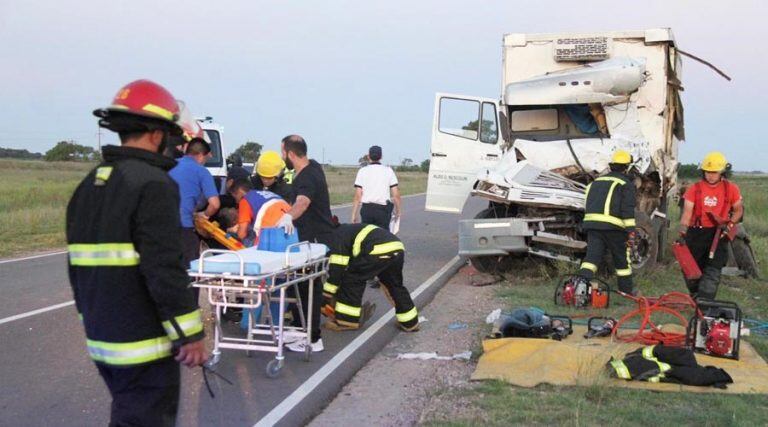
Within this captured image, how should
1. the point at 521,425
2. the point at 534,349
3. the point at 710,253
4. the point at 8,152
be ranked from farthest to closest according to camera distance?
the point at 8,152 < the point at 710,253 < the point at 534,349 < the point at 521,425

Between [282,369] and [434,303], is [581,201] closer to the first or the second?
[434,303]

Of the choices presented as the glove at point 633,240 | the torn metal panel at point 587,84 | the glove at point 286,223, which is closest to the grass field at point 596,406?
the glove at point 286,223

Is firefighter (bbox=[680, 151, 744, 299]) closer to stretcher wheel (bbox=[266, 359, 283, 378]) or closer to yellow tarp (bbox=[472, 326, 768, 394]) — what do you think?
yellow tarp (bbox=[472, 326, 768, 394])

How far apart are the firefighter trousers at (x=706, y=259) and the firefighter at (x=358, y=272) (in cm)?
364

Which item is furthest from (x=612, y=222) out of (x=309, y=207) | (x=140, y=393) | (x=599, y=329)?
(x=140, y=393)

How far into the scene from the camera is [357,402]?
17.1ft

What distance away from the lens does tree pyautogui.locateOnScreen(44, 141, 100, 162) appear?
76.5 m

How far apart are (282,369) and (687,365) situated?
3.10 m

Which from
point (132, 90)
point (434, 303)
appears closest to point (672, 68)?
point (434, 303)

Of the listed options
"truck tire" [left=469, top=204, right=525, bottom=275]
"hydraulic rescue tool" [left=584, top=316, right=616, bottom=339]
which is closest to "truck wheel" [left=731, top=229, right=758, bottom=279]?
"truck tire" [left=469, top=204, right=525, bottom=275]

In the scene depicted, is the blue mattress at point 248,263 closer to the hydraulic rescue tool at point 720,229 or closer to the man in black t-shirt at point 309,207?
the man in black t-shirt at point 309,207

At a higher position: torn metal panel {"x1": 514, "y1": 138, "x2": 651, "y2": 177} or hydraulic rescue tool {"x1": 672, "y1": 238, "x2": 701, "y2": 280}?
torn metal panel {"x1": 514, "y1": 138, "x2": 651, "y2": 177}

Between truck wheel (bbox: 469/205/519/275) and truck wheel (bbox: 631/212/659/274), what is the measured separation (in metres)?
1.75

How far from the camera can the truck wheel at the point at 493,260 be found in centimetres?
1057
